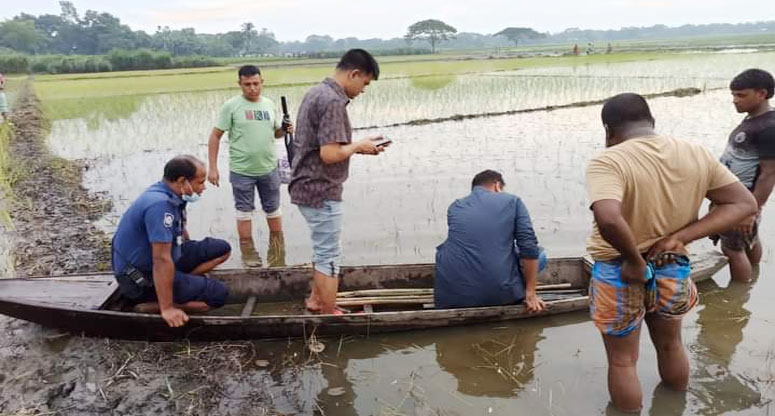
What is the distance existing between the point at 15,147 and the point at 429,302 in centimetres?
1095

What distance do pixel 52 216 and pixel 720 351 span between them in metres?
7.12

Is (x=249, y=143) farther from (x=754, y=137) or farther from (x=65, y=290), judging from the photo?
(x=754, y=137)

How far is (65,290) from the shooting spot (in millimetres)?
4074

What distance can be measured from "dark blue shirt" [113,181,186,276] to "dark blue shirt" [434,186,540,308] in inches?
70.9

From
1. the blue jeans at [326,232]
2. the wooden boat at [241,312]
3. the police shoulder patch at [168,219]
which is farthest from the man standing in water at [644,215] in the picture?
the police shoulder patch at [168,219]

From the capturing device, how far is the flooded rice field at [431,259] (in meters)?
3.33

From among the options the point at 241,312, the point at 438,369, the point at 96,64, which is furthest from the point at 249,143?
the point at 96,64

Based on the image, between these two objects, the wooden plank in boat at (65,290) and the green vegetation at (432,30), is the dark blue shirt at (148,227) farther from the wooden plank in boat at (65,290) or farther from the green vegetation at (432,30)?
the green vegetation at (432,30)

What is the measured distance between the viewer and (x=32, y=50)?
8388 centimetres

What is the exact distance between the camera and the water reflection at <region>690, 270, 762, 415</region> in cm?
322

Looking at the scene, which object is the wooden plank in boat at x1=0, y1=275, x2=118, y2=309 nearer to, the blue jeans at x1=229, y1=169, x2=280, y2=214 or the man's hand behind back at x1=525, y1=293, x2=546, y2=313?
the blue jeans at x1=229, y1=169, x2=280, y2=214

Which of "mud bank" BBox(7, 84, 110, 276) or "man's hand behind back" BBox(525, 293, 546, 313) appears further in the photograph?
"mud bank" BBox(7, 84, 110, 276)

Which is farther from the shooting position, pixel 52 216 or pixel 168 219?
pixel 52 216

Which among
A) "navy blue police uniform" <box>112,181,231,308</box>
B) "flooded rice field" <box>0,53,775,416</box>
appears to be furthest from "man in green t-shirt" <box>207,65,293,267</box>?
"navy blue police uniform" <box>112,181,231,308</box>
